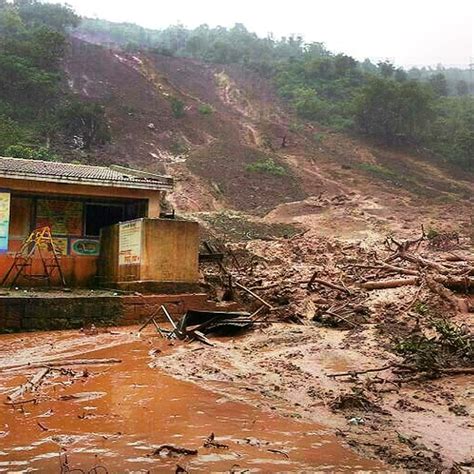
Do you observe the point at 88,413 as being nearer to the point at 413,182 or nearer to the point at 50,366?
the point at 50,366

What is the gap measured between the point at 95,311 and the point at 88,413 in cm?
661

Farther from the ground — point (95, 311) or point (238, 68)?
point (238, 68)

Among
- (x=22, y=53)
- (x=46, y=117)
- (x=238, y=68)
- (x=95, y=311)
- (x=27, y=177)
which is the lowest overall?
(x=95, y=311)

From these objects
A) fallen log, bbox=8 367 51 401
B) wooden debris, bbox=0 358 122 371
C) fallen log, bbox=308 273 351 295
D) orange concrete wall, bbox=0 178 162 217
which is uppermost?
orange concrete wall, bbox=0 178 162 217

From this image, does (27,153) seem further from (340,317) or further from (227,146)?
(340,317)

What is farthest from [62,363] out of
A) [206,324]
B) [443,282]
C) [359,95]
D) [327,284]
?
[359,95]

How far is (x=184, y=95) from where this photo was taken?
169ft

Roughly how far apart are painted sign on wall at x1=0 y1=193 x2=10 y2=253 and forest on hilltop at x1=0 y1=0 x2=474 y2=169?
1445 cm

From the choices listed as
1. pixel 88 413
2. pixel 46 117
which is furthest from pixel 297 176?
pixel 88 413

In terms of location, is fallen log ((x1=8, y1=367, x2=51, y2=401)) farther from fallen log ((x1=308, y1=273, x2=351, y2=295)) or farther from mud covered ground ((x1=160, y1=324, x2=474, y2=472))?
fallen log ((x1=308, y1=273, x2=351, y2=295))

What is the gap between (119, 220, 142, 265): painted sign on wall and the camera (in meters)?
13.4

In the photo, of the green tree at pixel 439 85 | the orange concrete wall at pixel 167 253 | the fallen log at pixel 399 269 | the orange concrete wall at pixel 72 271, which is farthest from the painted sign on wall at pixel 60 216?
the green tree at pixel 439 85

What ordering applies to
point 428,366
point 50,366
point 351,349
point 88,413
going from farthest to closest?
point 351,349 < point 50,366 < point 428,366 < point 88,413

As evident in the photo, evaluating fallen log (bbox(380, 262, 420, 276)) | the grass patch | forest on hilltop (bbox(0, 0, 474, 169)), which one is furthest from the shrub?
fallen log (bbox(380, 262, 420, 276))
